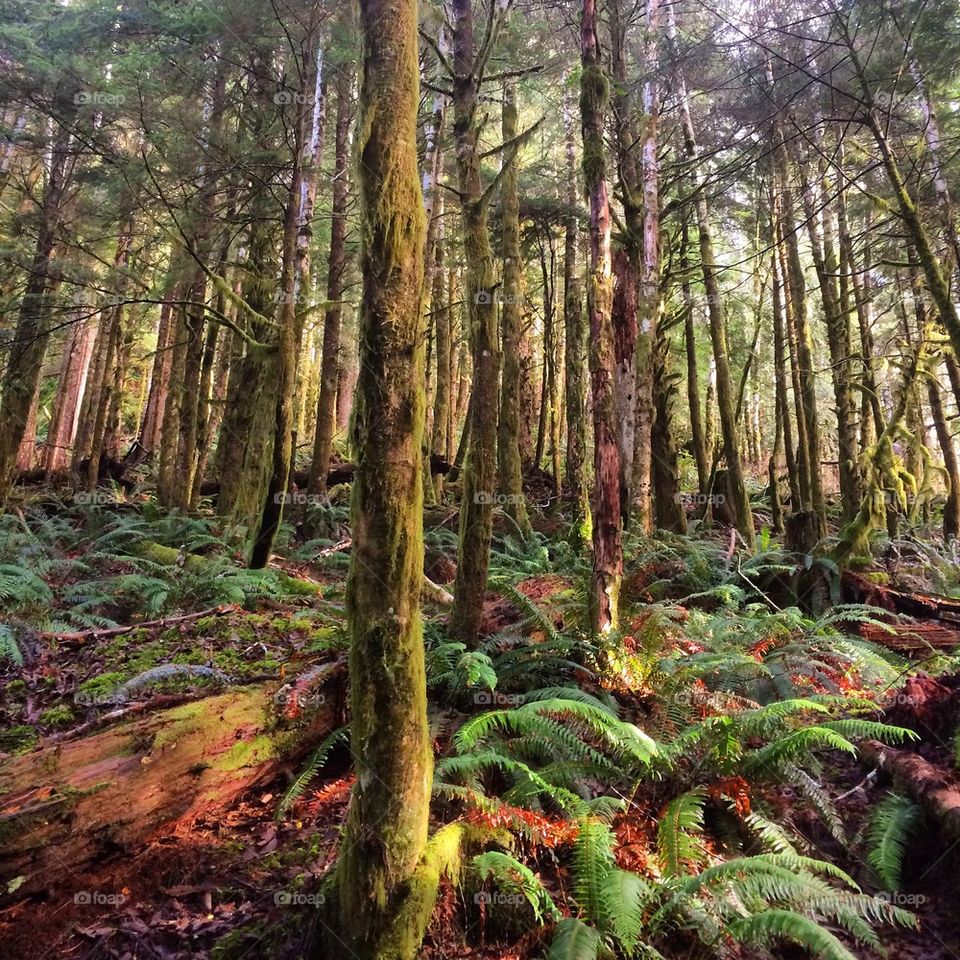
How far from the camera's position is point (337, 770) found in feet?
14.8

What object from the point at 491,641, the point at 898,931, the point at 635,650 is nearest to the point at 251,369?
the point at 491,641

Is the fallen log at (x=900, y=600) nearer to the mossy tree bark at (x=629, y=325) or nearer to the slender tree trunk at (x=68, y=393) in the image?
the mossy tree bark at (x=629, y=325)

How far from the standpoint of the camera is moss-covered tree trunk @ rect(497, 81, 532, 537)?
1083 cm

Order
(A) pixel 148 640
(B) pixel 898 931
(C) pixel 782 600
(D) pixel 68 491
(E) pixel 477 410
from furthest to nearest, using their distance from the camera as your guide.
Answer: (D) pixel 68 491
(C) pixel 782 600
(E) pixel 477 410
(A) pixel 148 640
(B) pixel 898 931

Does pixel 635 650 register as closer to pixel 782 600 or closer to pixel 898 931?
pixel 898 931

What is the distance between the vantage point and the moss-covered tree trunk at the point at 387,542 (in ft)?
A: 9.04

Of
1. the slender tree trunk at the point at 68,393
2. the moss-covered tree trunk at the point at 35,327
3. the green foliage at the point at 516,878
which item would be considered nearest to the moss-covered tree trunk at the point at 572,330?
the green foliage at the point at 516,878

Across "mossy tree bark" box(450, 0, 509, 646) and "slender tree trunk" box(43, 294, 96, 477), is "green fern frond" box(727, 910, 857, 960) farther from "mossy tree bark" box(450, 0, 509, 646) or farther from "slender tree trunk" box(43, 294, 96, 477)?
"slender tree trunk" box(43, 294, 96, 477)

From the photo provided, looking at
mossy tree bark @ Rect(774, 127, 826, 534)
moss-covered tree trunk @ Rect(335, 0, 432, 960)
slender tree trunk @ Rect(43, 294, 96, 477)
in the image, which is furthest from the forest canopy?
slender tree trunk @ Rect(43, 294, 96, 477)

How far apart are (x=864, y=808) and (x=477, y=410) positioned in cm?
444

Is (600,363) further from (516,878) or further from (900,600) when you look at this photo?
(900,600)

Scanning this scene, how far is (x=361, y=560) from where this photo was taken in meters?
2.85

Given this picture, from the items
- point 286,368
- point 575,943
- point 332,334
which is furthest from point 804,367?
point 575,943

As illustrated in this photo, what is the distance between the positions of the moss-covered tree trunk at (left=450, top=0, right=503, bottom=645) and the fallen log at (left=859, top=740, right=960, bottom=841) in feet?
11.0
